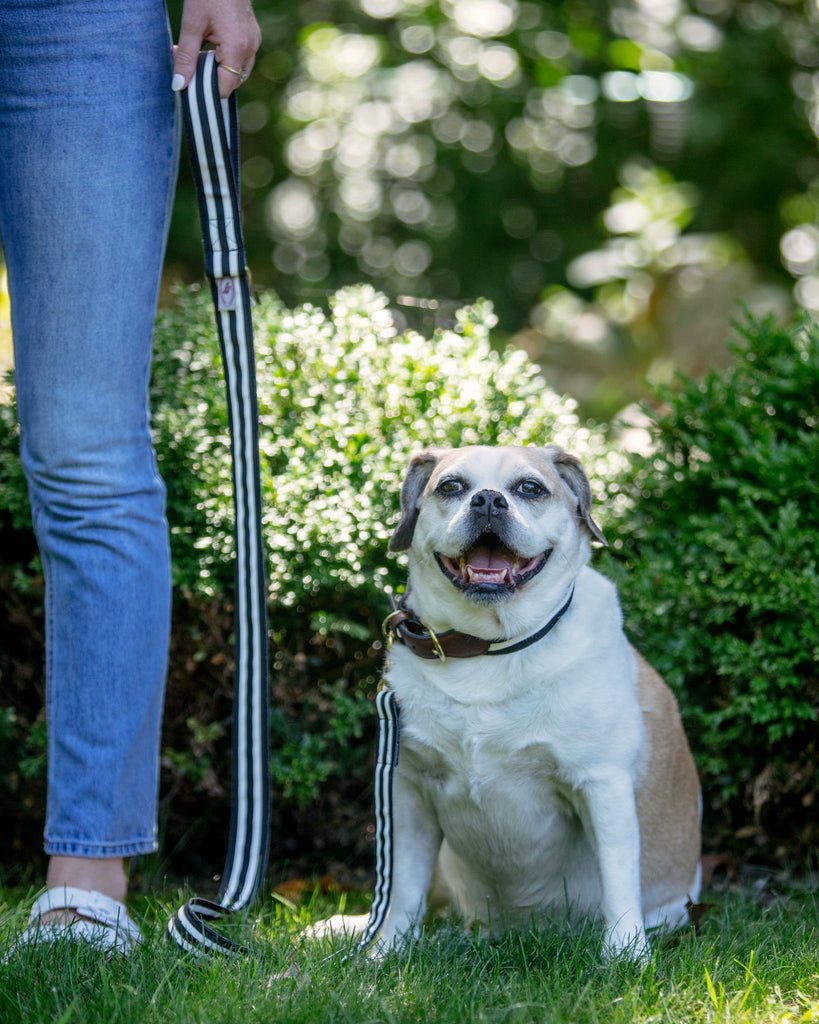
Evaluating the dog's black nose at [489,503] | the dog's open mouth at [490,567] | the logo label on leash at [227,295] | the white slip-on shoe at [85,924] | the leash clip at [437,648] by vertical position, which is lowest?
the white slip-on shoe at [85,924]

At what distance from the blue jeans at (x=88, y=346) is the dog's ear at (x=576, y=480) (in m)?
1.07

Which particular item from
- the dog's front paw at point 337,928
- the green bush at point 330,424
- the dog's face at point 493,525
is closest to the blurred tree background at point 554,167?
the green bush at point 330,424

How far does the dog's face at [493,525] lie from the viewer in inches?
100

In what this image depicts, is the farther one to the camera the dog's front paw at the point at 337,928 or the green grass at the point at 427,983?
the dog's front paw at the point at 337,928

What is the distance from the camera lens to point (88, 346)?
2.33m

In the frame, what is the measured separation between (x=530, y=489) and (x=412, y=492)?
0.34 m

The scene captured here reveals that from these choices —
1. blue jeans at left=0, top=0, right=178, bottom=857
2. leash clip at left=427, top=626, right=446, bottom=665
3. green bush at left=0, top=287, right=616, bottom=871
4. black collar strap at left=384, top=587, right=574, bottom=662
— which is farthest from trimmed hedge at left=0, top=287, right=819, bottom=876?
blue jeans at left=0, top=0, right=178, bottom=857

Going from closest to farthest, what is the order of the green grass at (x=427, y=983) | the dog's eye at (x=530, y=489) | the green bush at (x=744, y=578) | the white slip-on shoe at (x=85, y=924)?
the green grass at (x=427, y=983) < the white slip-on shoe at (x=85, y=924) < the dog's eye at (x=530, y=489) < the green bush at (x=744, y=578)

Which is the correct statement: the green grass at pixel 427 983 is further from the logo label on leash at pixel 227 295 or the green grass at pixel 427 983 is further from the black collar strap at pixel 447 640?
the logo label on leash at pixel 227 295

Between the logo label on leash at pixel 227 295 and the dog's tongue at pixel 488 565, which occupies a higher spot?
the logo label on leash at pixel 227 295

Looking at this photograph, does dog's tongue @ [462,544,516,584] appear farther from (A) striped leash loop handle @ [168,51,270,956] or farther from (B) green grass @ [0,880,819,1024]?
(B) green grass @ [0,880,819,1024]

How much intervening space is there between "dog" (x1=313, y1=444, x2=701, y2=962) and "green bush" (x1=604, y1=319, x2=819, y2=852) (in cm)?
51

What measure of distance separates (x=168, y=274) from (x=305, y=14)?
8.64 feet

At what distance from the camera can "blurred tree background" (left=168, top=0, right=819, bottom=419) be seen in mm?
9125
